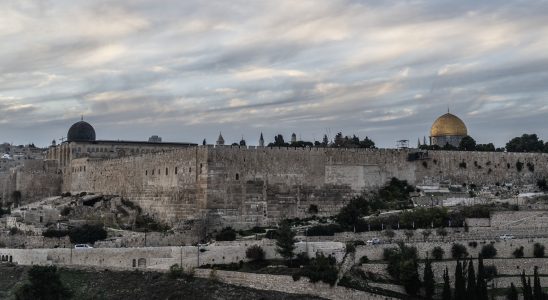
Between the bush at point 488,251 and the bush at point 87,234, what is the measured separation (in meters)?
20.5

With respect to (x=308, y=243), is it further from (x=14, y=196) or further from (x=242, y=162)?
(x=14, y=196)

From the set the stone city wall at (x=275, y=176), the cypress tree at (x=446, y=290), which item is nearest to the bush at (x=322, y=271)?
the cypress tree at (x=446, y=290)

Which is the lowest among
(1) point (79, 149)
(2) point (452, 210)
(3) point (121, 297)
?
(3) point (121, 297)

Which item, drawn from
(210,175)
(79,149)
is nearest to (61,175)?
(79,149)

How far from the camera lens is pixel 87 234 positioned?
155ft

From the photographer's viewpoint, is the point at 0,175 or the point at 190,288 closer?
the point at 190,288

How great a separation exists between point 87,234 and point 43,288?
10.2m

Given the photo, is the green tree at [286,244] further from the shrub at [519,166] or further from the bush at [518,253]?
the shrub at [519,166]

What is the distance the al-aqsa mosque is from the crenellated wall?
13.3 m

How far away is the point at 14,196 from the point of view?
7356 cm

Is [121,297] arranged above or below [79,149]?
below

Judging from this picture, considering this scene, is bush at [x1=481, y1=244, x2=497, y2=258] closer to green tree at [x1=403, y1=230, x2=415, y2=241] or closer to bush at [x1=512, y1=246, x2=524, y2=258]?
bush at [x1=512, y1=246, x2=524, y2=258]

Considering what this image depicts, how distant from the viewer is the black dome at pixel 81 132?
3081 inches

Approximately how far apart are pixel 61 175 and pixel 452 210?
130 ft
